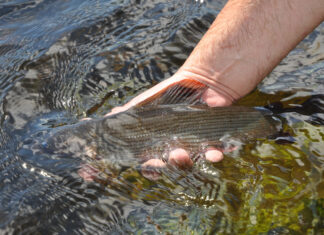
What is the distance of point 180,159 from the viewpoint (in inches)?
138

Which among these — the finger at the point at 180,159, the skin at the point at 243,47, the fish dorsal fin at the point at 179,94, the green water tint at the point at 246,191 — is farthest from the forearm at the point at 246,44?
the finger at the point at 180,159

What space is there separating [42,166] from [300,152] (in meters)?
2.20

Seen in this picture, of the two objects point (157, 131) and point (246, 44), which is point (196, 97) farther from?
point (246, 44)

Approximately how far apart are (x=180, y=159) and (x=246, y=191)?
1.96 feet

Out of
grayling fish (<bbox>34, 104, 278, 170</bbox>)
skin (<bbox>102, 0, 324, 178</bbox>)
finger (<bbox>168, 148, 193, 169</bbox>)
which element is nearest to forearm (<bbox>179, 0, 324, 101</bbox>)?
skin (<bbox>102, 0, 324, 178</bbox>)

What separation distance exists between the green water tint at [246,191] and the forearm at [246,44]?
729 mm

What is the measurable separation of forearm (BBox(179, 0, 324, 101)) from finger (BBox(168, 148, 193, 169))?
0.96 m

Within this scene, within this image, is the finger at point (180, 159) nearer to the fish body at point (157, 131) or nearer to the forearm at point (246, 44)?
the fish body at point (157, 131)

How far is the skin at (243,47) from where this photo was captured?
4.07 metres

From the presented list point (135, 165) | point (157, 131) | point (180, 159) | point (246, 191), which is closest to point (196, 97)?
point (157, 131)

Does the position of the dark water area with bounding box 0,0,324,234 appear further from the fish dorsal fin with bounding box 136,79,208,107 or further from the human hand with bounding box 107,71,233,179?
the fish dorsal fin with bounding box 136,79,208,107

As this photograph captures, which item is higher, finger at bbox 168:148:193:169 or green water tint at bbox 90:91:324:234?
finger at bbox 168:148:193:169

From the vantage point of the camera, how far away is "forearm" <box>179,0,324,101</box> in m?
4.08

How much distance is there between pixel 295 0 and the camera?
3.98 meters
